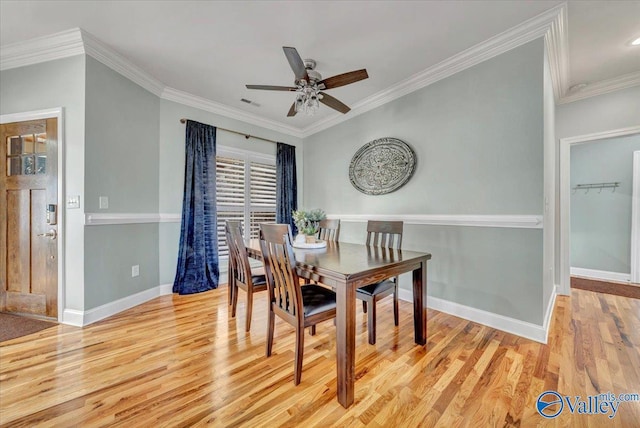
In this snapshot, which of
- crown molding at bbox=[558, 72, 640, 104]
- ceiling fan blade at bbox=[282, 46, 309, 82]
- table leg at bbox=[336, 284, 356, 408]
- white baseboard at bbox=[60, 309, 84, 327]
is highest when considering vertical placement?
crown molding at bbox=[558, 72, 640, 104]

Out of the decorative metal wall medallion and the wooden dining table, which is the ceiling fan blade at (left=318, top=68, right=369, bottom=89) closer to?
the decorative metal wall medallion

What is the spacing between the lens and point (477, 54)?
2.49 meters

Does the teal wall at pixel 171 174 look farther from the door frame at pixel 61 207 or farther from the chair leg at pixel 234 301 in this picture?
the chair leg at pixel 234 301

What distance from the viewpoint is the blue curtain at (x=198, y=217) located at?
11.1 feet

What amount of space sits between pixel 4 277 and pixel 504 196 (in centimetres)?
504

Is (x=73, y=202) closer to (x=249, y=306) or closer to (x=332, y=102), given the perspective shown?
(x=249, y=306)

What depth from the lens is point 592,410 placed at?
1409mm

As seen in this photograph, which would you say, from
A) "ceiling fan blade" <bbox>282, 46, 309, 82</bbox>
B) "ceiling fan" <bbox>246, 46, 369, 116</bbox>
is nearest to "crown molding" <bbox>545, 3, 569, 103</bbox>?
"ceiling fan" <bbox>246, 46, 369, 116</bbox>

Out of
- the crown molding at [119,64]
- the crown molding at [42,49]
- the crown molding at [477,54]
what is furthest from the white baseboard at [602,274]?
the crown molding at [42,49]

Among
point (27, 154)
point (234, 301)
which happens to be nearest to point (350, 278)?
point (234, 301)

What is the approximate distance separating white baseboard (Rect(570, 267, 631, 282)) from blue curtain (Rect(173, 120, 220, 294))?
5.82 metres

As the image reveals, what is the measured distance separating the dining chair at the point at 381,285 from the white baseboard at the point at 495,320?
27.2 inches

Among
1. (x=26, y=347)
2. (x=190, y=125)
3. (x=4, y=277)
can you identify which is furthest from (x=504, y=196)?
(x=4, y=277)

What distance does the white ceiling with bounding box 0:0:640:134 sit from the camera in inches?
79.0
